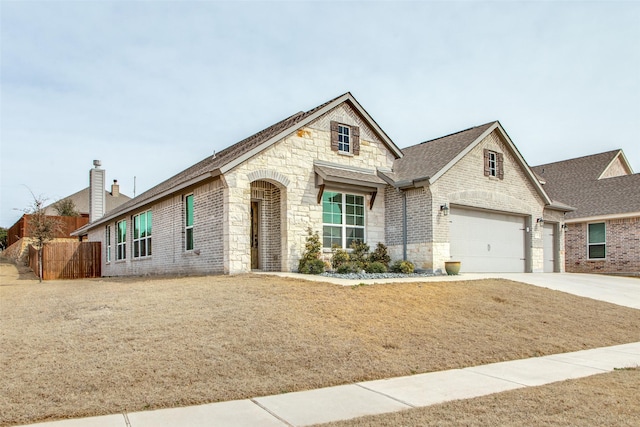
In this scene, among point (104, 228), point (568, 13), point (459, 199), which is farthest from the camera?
point (104, 228)

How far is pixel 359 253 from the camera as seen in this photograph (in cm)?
1750

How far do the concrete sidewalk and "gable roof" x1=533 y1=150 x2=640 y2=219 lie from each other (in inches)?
754

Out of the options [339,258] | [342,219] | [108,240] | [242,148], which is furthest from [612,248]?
[108,240]

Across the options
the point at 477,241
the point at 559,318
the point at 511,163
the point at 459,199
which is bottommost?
the point at 559,318

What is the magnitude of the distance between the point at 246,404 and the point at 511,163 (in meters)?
18.4

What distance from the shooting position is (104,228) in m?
28.1

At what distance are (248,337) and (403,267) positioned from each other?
9.96 meters

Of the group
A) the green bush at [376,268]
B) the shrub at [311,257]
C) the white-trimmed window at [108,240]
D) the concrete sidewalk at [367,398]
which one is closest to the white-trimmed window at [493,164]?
the green bush at [376,268]

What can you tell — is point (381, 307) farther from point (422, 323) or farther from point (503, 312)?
point (503, 312)

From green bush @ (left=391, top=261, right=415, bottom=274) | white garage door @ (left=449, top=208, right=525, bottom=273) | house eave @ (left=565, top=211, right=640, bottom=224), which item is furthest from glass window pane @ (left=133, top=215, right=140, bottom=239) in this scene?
house eave @ (left=565, top=211, right=640, bottom=224)

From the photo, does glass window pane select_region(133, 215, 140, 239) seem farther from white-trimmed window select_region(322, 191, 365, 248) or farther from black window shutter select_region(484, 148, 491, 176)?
black window shutter select_region(484, 148, 491, 176)

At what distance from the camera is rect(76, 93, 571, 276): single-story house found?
52.0ft

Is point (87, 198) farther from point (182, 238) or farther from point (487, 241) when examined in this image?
point (487, 241)

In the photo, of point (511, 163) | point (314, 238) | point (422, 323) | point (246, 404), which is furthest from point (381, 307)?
point (511, 163)
